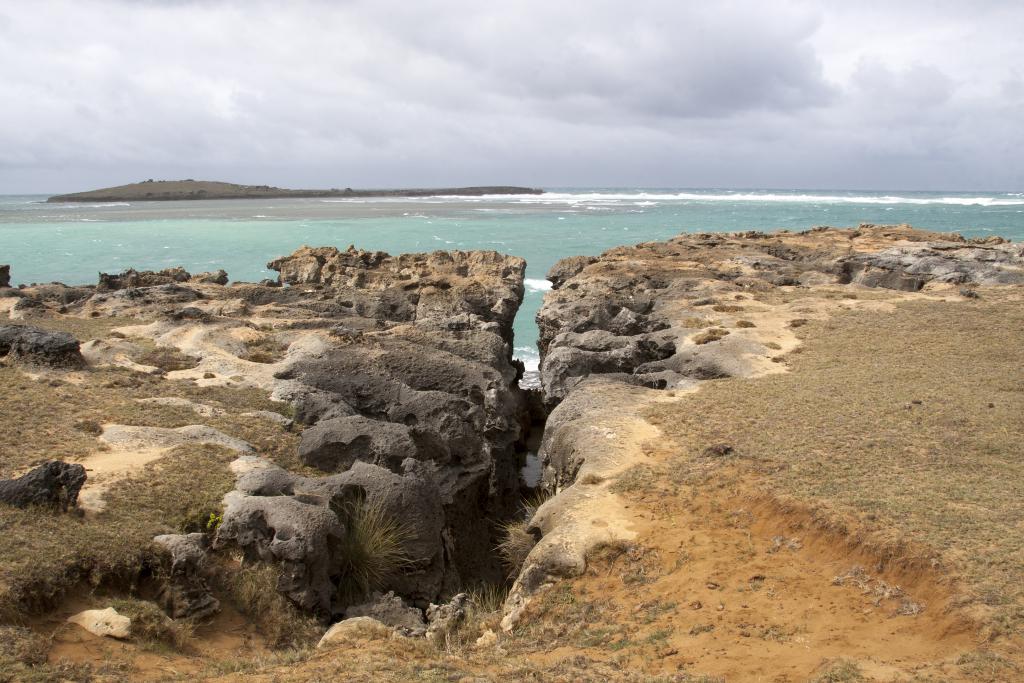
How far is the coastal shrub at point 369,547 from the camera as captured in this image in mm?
13625

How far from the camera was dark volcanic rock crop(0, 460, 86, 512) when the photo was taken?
1206cm

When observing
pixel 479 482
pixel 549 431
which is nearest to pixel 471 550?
pixel 479 482

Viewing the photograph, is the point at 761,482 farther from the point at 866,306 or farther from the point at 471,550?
the point at 866,306

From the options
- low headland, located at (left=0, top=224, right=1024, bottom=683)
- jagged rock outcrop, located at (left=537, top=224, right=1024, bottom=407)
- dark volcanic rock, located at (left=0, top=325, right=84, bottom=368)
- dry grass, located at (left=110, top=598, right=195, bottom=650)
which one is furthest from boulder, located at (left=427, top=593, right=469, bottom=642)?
dark volcanic rock, located at (left=0, top=325, right=84, bottom=368)

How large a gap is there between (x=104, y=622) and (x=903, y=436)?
1505 centimetres

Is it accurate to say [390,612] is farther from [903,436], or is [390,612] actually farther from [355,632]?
[903,436]

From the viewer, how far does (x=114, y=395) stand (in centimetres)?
1939

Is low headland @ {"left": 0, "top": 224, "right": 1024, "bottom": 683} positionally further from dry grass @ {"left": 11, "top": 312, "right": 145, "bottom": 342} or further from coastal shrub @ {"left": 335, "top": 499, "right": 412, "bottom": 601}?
dry grass @ {"left": 11, "top": 312, "right": 145, "bottom": 342}

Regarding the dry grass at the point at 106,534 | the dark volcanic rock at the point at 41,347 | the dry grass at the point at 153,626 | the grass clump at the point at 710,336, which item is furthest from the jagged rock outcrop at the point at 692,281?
the dry grass at the point at 153,626

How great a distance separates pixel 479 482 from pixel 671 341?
10.5 m

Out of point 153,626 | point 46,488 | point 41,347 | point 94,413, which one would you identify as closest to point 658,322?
point 94,413

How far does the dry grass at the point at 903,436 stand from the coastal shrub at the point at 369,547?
242 inches

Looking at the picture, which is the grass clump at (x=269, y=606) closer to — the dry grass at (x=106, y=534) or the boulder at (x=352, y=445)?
the dry grass at (x=106, y=534)

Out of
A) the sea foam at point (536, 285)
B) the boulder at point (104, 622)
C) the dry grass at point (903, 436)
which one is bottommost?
the sea foam at point (536, 285)
